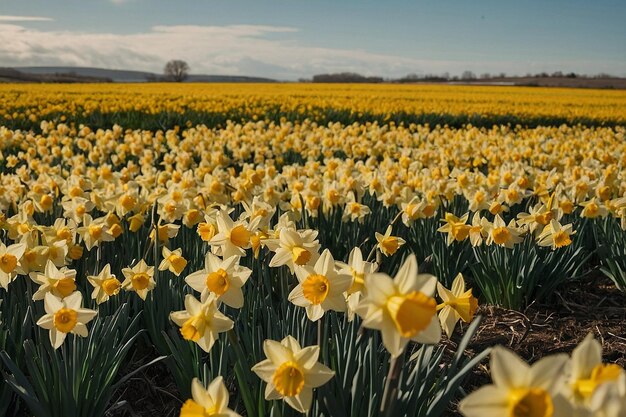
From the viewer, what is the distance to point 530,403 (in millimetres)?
880

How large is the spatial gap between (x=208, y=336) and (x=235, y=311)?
642 mm

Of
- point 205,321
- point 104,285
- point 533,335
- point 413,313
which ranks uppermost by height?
point 413,313

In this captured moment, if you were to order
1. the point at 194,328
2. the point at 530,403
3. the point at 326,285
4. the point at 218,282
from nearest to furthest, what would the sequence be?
the point at 530,403, the point at 326,285, the point at 194,328, the point at 218,282

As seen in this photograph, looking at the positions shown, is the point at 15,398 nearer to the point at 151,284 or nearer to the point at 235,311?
the point at 151,284

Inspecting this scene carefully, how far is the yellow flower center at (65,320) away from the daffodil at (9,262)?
497mm

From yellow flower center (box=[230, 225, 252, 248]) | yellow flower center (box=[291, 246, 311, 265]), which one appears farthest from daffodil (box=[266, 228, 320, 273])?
yellow flower center (box=[230, 225, 252, 248])

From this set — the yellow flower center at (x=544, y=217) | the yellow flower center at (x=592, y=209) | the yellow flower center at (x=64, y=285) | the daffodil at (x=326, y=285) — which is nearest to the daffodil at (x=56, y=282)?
the yellow flower center at (x=64, y=285)

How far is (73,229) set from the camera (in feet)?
9.29

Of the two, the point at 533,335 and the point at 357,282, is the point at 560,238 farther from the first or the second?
the point at 357,282

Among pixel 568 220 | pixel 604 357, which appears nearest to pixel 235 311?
pixel 604 357

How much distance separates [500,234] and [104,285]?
181 centimetres

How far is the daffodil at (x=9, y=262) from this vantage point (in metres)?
2.05

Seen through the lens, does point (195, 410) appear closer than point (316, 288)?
Yes

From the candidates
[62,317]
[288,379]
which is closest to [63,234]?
[62,317]
